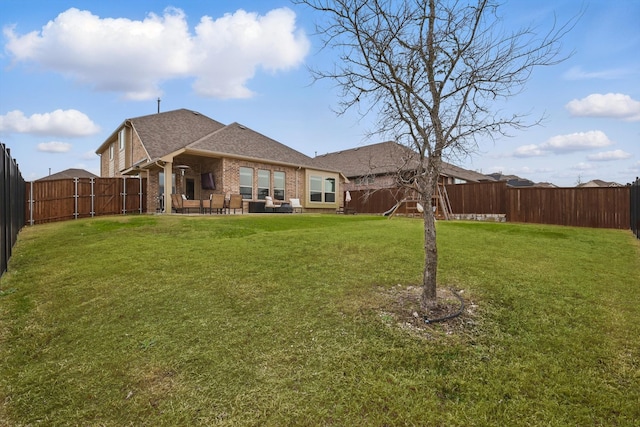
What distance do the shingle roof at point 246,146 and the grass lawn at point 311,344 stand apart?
440 inches

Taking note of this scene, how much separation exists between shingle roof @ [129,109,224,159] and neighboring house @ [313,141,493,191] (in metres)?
7.84

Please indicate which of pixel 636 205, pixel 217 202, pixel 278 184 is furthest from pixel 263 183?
pixel 636 205

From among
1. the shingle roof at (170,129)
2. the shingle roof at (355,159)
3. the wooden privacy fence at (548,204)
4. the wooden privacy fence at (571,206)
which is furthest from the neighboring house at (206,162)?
the wooden privacy fence at (571,206)

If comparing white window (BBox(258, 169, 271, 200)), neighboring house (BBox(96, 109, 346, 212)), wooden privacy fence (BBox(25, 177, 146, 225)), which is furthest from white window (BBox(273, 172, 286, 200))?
wooden privacy fence (BBox(25, 177, 146, 225))

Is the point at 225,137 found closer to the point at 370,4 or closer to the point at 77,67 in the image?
the point at 77,67

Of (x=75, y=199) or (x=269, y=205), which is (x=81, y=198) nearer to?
(x=75, y=199)

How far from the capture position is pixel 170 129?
18.0 metres

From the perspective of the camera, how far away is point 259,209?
16859 mm

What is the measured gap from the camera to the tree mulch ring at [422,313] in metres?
3.25

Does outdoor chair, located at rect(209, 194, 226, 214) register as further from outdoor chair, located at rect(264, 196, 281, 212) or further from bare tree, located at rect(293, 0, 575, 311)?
bare tree, located at rect(293, 0, 575, 311)

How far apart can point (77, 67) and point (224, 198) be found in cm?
753

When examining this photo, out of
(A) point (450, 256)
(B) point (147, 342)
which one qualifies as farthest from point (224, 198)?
(B) point (147, 342)

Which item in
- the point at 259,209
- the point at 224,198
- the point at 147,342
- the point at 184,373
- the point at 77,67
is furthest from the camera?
the point at 259,209

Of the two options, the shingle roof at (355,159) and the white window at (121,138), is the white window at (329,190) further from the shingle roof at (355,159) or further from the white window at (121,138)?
the white window at (121,138)
